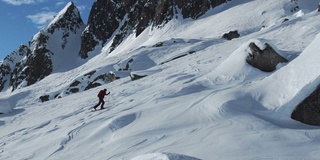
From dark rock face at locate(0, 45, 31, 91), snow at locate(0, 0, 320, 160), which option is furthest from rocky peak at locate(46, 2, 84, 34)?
snow at locate(0, 0, 320, 160)

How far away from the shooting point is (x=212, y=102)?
1174cm

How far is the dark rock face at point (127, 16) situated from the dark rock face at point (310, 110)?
166 ft

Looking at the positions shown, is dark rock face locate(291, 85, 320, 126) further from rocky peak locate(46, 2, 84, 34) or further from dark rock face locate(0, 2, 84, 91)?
rocky peak locate(46, 2, 84, 34)

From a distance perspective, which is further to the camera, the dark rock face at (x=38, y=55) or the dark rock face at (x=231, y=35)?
the dark rock face at (x=38, y=55)

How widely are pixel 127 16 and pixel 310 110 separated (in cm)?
6786

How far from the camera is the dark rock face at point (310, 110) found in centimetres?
931

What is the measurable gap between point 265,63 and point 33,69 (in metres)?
68.6

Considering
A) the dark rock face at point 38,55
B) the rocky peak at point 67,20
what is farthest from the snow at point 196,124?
the rocky peak at point 67,20

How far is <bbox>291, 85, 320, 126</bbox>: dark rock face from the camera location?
30.6ft

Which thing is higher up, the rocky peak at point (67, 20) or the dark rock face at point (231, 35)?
the rocky peak at point (67, 20)

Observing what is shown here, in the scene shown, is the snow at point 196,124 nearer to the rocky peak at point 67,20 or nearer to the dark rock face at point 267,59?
the dark rock face at point 267,59

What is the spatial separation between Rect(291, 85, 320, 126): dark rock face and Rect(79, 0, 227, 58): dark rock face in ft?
166

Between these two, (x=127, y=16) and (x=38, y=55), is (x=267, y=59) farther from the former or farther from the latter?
(x=38, y=55)

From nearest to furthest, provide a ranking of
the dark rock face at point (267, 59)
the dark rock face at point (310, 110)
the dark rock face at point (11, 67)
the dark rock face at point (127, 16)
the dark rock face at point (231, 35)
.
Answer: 1. the dark rock face at point (310, 110)
2. the dark rock face at point (267, 59)
3. the dark rock face at point (231, 35)
4. the dark rock face at point (127, 16)
5. the dark rock face at point (11, 67)
